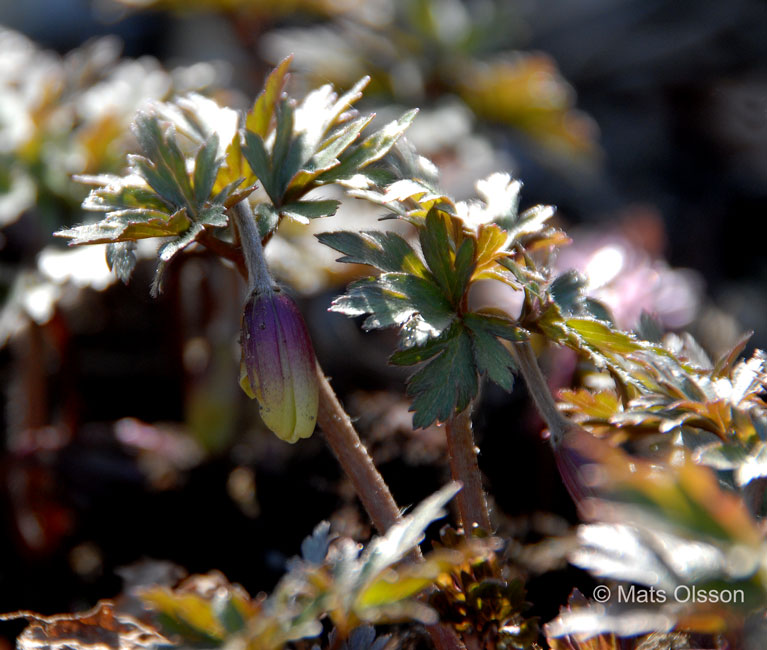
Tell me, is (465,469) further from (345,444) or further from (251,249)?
(251,249)

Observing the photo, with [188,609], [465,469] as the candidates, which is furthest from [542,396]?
[188,609]

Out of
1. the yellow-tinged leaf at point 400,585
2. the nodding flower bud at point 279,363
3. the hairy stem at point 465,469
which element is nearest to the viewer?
the yellow-tinged leaf at point 400,585

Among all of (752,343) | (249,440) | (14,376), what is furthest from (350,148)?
(752,343)

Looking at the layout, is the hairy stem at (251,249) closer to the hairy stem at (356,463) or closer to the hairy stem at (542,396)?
the hairy stem at (356,463)

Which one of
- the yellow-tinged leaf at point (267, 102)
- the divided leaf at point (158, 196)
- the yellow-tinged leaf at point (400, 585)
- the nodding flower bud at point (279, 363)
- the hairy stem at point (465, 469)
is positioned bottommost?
the hairy stem at point (465, 469)

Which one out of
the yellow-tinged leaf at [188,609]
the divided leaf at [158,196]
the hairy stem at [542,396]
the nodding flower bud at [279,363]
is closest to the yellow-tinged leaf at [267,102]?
the divided leaf at [158,196]

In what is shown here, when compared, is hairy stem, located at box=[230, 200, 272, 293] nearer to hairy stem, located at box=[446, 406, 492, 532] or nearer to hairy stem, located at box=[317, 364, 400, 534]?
hairy stem, located at box=[317, 364, 400, 534]

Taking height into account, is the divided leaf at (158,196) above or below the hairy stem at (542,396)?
above

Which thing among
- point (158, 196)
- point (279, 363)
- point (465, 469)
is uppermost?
point (158, 196)
